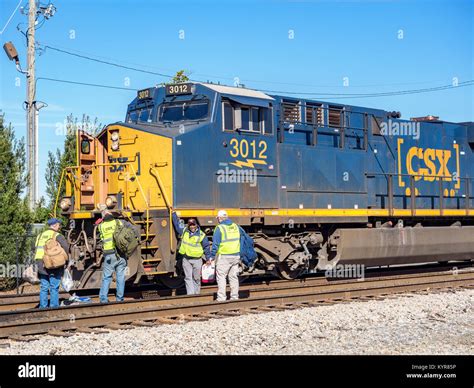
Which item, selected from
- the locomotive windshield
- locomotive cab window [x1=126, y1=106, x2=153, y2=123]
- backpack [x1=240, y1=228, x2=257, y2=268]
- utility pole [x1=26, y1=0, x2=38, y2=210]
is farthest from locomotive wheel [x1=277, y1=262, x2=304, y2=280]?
utility pole [x1=26, y1=0, x2=38, y2=210]

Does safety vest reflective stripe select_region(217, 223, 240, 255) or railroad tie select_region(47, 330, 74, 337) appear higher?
safety vest reflective stripe select_region(217, 223, 240, 255)

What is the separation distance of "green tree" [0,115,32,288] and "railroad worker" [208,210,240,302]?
21.0 ft

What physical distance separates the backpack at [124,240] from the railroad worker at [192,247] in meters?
0.94

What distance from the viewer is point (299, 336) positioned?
9.52 metres

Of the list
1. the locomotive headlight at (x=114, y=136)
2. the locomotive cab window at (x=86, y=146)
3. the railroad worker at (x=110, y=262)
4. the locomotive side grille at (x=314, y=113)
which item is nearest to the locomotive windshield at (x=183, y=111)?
the locomotive headlight at (x=114, y=136)

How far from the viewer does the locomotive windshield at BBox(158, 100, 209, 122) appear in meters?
13.7

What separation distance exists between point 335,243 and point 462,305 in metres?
3.81

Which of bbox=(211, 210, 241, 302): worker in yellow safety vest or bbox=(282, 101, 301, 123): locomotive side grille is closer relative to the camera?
bbox=(211, 210, 241, 302): worker in yellow safety vest

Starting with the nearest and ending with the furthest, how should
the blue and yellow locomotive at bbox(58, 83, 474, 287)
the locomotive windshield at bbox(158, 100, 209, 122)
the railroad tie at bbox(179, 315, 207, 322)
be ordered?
the railroad tie at bbox(179, 315, 207, 322) → the blue and yellow locomotive at bbox(58, 83, 474, 287) → the locomotive windshield at bbox(158, 100, 209, 122)

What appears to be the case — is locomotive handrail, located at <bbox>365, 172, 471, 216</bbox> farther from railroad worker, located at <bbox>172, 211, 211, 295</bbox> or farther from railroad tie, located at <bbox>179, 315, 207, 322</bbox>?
railroad tie, located at <bbox>179, 315, 207, 322</bbox>

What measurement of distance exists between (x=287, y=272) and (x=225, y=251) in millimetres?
3578

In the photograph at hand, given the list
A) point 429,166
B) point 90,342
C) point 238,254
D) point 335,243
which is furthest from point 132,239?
point 429,166

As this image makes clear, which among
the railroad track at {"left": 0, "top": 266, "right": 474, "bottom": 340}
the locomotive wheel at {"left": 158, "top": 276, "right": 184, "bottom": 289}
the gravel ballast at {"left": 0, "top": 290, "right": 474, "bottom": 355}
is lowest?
the gravel ballast at {"left": 0, "top": 290, "right": 474, "bottom": 355}

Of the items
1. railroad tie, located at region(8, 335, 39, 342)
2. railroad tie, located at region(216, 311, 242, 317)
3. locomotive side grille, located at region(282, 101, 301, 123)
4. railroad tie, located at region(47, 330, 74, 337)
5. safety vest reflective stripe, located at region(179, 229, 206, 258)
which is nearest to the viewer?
railroad tie, located at region(8, 335, 39, 342)
